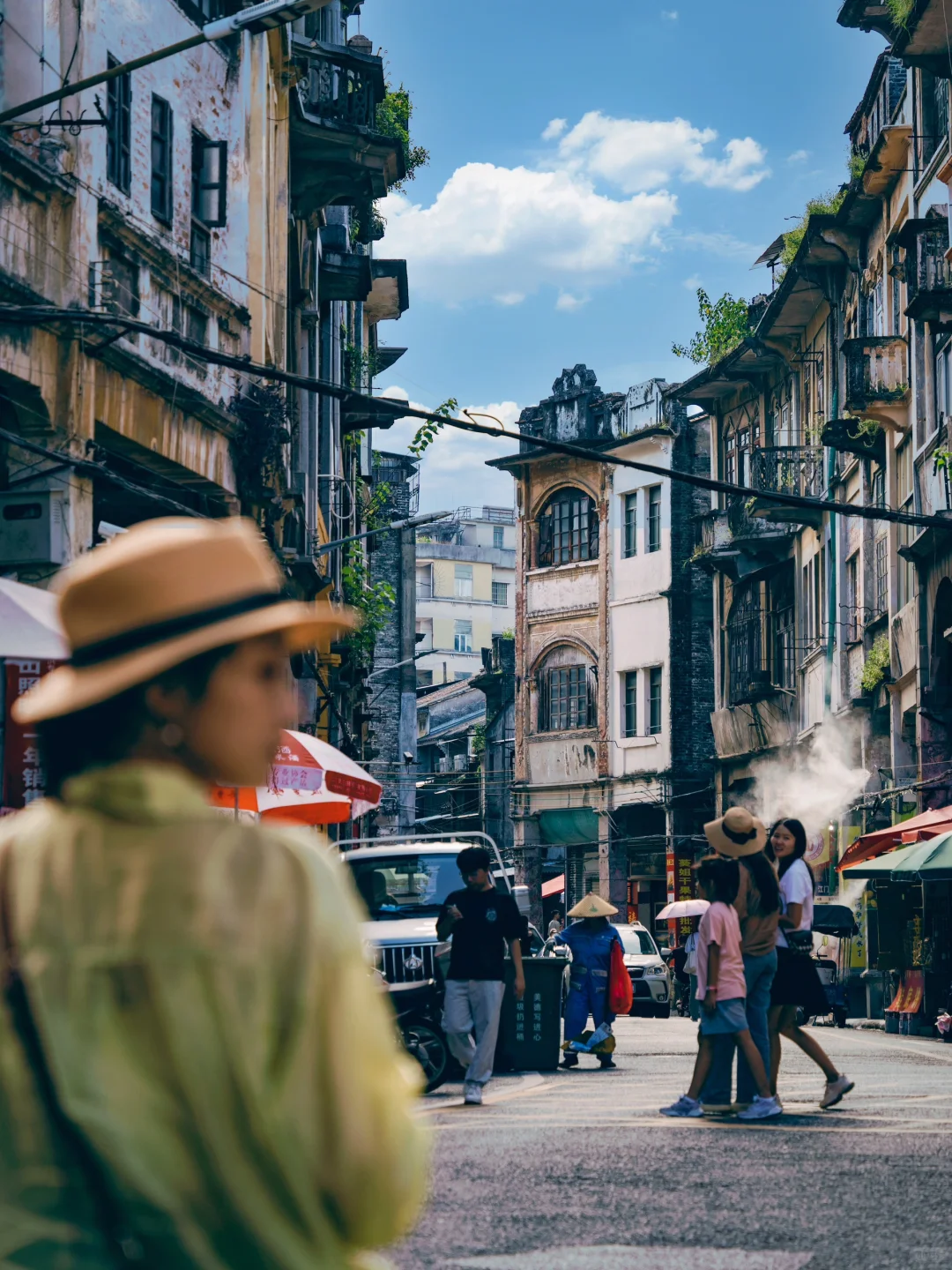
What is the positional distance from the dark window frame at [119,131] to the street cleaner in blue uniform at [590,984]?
25.3 feet

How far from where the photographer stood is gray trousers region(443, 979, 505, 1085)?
13.9m

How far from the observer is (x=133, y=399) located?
1688cm

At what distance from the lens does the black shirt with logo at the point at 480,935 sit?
45.9 feet

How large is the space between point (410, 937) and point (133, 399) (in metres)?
5.05

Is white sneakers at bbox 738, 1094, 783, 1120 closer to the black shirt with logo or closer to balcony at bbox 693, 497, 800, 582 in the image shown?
the black shirt with logo

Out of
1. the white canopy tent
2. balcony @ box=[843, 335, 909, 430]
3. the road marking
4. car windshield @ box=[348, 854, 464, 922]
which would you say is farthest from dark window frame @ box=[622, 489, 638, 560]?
the road marking

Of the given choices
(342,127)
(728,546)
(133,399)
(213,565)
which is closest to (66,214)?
(133,399)

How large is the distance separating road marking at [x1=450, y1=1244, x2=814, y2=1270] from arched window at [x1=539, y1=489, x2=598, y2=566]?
52476 millimetres

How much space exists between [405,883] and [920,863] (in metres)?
7.41

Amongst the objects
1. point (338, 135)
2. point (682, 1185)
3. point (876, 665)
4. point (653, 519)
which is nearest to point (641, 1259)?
point (682, 1185)

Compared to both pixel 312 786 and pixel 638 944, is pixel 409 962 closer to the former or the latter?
pixel 312 786

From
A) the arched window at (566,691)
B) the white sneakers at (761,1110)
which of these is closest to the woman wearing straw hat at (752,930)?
the white sneakers at (761,1110)

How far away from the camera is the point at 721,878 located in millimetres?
12305

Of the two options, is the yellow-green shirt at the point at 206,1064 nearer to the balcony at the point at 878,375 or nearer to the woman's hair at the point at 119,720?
the woman's hair at the point at 119,720
